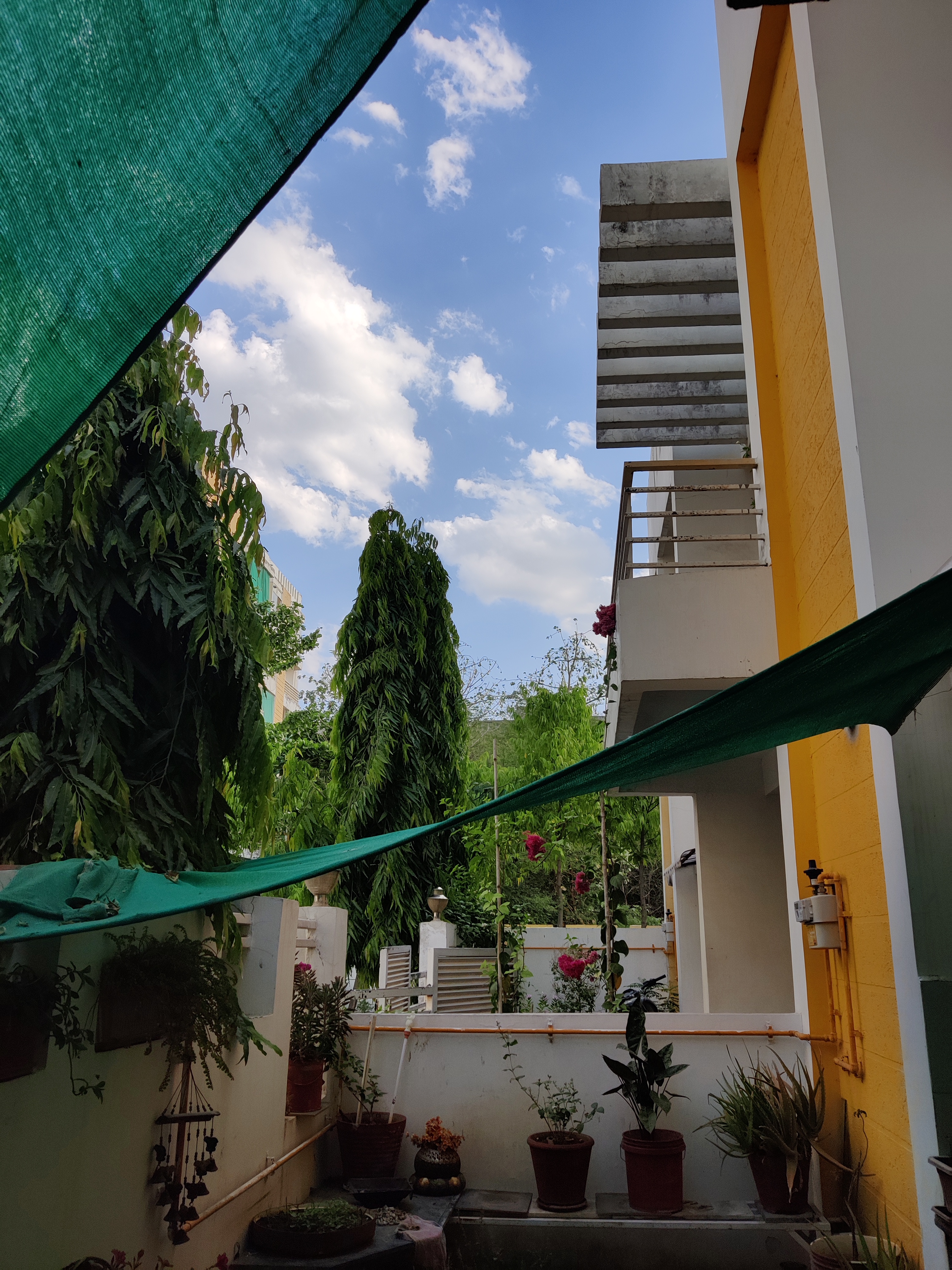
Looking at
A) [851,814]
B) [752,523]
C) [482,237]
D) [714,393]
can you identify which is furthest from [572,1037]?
[482,237]

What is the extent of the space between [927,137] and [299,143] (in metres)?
4.09

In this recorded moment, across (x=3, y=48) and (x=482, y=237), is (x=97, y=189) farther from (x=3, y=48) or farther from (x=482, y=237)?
(x=482, y=237)

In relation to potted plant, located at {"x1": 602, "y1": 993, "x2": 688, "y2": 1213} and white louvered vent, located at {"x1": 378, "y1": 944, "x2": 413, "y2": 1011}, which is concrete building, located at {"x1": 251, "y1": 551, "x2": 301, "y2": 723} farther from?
potted plant, located at {"x1": 602, "y1": 993, "x2": 688, "y2": 1213}

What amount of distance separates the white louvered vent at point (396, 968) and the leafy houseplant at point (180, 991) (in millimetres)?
5154

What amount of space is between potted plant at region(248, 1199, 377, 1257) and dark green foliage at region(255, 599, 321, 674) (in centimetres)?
1204

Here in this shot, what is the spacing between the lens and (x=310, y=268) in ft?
64.5

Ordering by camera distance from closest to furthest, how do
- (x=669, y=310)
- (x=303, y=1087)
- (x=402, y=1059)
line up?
(x=303, y=1087) < (x=402, y=1059) < (x=669, y=310)

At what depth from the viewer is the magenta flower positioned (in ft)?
19.4

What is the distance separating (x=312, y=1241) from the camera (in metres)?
3.72

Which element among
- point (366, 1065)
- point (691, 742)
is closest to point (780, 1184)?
point (366, 1065)

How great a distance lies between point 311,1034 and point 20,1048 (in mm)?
2624

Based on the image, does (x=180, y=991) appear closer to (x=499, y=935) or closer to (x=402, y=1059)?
(x=402, y=1059)

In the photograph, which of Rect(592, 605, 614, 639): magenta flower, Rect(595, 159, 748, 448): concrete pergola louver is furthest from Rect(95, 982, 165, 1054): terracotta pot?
Rect(595, 159, 748, 448): concrete pergola louver

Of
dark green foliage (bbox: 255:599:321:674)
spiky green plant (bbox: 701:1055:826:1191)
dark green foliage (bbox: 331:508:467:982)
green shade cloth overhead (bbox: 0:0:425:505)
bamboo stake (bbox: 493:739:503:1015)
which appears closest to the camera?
green shade cloth overhead (bbox: 0:0:425:505)
